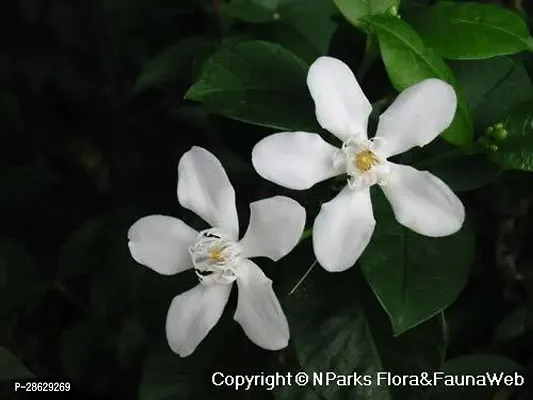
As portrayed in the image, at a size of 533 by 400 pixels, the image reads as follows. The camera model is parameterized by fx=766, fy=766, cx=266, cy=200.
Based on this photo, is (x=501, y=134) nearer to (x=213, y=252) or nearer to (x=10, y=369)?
(x=213, y=252)

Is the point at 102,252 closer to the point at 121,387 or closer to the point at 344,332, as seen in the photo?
the point at 121,387

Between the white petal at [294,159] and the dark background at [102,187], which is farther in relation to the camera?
the dark background at [102,187]

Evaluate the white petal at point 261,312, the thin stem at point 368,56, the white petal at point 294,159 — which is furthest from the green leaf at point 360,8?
the white petal at point 261,312

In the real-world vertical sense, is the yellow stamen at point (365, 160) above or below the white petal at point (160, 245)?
above

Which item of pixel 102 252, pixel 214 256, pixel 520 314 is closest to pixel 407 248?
pixel 214 256

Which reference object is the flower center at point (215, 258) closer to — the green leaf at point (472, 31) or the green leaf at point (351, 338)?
the green leaf at point (351, 338)

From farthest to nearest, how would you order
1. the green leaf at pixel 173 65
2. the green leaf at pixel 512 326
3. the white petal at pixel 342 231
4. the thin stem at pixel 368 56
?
1. the green leaf at pixel 173 65
2. the green leaf at pixel 512 326
3. the thin stem at pixel 368 56
4. the white petal at pixel 342 231

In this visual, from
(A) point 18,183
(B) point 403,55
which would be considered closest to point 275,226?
(B) point 403,55
